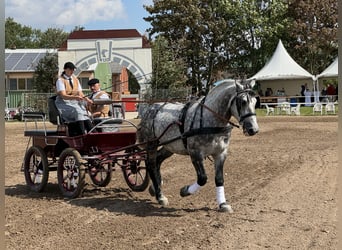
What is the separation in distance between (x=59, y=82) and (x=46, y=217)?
2.26 meters

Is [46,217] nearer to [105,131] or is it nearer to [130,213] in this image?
[130,213]

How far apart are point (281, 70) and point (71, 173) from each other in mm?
24110

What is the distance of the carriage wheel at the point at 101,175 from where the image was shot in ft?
26.0

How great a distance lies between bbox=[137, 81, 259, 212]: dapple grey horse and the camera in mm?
6172

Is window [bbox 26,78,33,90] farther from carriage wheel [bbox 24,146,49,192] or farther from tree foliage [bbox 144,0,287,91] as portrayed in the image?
carriage wheel [bbox 24,146,49,192]

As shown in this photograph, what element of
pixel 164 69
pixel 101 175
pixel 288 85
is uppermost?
pixel 164 69

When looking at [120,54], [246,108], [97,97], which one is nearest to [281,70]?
[120,54]

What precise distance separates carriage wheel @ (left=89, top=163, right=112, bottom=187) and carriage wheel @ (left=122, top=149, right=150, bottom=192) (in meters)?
0.25

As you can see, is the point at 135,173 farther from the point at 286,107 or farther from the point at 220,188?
the point at 286,107

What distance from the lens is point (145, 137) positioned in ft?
24.6

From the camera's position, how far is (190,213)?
6.42 metres

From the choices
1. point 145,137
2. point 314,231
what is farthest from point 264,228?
point 145,137

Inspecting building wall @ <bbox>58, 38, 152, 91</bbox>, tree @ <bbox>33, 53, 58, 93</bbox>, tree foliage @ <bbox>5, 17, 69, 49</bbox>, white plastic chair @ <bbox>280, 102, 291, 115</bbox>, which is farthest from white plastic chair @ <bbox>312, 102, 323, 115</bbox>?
tree foliage @ <bbox>5, 17, 69, 49</bbox>

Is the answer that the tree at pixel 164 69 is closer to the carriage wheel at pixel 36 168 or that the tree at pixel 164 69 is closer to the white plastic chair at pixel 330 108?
the white plastic chair at pixel 330 108
